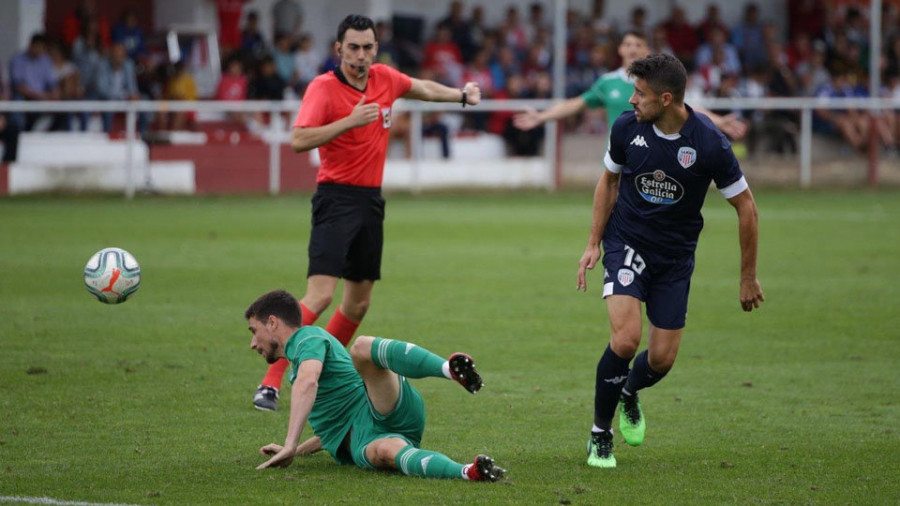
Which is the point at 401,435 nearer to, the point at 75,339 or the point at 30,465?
the point at 30,465

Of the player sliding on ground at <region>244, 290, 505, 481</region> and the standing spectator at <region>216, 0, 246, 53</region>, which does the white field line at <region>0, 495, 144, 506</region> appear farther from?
the standing spectator at <region>216, 0, 246, 53</region>

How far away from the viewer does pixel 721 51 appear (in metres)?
27.2

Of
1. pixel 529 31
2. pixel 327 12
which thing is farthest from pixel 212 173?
pixel 529 31

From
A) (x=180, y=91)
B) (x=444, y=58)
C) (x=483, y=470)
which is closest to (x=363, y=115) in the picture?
(x=483, y=470)

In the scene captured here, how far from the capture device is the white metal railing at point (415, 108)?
70.5 feet

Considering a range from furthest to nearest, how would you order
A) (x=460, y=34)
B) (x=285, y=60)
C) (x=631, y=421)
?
(x=460, y=34) → (x=285, y=60) → (x=631, y=421)

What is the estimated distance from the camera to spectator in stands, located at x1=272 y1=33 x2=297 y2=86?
2431cm

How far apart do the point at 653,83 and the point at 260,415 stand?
2862mm

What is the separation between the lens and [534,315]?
37.0 ft

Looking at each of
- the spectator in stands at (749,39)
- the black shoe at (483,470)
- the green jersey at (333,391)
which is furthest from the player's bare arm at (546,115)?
the spectator in stands at (749,39)

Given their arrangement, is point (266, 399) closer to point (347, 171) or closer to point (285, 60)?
point (347, 171)

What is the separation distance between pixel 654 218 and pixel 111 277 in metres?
3.28

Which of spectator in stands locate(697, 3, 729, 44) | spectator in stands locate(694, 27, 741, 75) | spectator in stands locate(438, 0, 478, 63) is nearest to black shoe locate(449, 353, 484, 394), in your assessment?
spectator in stands locate(438, 0, 478, 63)

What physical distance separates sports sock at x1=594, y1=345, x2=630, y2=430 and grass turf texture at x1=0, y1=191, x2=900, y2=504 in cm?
23
